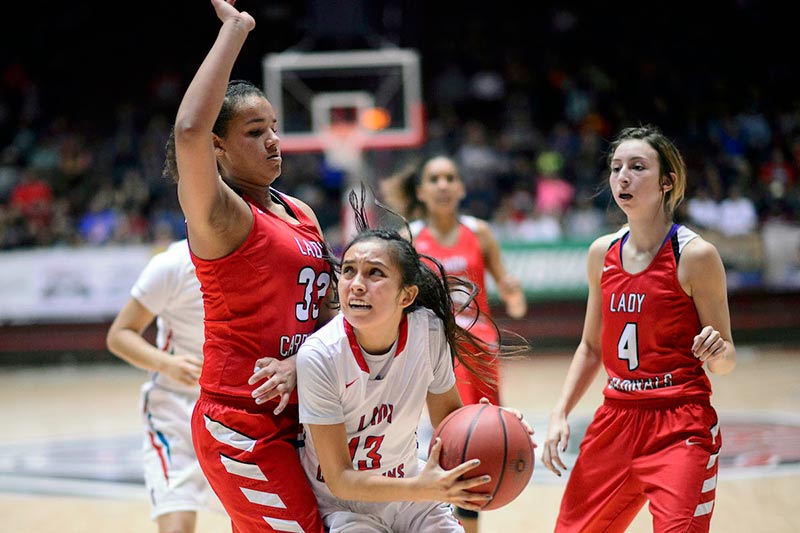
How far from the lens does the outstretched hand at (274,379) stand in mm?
2707

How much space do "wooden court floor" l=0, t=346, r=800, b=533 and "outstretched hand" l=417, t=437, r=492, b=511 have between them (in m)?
0.84

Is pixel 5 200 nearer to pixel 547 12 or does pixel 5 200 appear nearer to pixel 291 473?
pixel 547 12

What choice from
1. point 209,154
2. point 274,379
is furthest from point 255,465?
point 209,154

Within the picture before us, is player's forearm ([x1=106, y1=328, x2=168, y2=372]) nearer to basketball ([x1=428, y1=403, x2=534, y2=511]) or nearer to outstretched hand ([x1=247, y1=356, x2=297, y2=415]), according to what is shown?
outstretched hand ([x1=247, y1=356, x2=297, y2=415])

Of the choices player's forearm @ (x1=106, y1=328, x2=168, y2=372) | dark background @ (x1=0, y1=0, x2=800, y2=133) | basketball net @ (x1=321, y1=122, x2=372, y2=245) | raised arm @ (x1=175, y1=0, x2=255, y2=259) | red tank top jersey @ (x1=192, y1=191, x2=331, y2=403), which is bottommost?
player's forearm @ (x1=106, y1=328, x2=168, y2=372)

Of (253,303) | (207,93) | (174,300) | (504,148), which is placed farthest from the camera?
(504,148)

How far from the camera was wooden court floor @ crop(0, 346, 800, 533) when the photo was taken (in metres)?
5.40

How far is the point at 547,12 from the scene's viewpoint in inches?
709

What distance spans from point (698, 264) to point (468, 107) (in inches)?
544

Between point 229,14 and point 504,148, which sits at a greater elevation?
point 504,148

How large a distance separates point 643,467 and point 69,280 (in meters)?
10.2

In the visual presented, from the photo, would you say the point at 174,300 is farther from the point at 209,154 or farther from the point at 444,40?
the point at 444,40

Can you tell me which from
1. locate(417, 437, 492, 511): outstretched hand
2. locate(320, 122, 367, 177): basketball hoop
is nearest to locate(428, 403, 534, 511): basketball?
locate(417, 437, 492, 511): outstretched hand

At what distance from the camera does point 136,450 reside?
24.6ft
